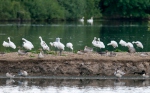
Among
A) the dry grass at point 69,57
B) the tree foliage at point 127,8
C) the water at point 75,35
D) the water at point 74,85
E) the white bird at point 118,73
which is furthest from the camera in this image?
the tree foliage at point 127,8

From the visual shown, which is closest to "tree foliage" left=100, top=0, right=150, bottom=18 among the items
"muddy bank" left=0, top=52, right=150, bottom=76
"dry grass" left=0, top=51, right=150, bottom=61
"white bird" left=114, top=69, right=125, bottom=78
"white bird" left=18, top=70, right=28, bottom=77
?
"dry grass" left=0, top=51, right=150, bottom=61

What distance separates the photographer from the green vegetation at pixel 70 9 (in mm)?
88125

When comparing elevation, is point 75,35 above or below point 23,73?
above

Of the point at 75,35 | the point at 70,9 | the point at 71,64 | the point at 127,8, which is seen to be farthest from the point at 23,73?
the point at 127,8

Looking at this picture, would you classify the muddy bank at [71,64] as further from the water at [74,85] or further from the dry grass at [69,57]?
the water at [74,85]

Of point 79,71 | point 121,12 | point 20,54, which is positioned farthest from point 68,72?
point 121,12

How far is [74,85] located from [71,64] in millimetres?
2492

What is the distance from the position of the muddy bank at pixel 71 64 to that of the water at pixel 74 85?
1.04m

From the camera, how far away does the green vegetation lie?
88.1 m

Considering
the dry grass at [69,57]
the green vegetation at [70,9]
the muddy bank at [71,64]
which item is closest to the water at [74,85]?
the muddy bank at [71,64]

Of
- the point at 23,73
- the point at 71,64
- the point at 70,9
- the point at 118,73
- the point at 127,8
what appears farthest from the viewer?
the point at 127,8

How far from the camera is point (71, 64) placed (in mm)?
28359

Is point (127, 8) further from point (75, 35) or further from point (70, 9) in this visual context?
point (75, 35)

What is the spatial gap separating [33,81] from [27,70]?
1511 mm
